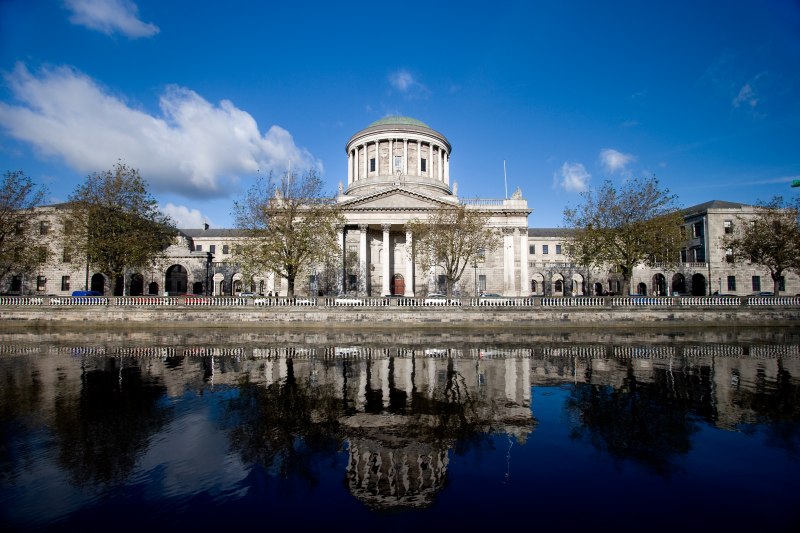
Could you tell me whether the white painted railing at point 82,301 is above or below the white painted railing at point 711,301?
above

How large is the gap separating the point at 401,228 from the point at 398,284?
6.90 m

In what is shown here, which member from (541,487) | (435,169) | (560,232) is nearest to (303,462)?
(541,487)

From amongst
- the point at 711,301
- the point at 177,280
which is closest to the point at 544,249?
the point at 711,301

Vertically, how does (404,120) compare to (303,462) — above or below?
above

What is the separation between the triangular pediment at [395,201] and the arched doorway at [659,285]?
3269 centimetres

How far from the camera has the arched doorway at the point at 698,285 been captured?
53750mm

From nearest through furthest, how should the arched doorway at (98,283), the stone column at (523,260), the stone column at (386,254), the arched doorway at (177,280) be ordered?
the stone column at (386,254) < the stone column at (523,260) < the arched doorway at (98,283) < the arched doorway at (177,280)

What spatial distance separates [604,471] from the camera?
23.4 ft

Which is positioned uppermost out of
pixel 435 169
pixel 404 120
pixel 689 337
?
pixel 404 120

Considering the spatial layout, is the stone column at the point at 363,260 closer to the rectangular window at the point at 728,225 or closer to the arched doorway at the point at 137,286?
the arched doorway at the point at 137,286

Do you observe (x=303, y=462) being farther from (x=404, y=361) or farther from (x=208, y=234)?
(x=208, y=234)

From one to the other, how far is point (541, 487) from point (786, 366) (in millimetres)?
16559

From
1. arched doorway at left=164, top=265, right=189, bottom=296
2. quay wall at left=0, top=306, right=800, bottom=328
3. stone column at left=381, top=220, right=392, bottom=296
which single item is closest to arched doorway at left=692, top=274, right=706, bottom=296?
quay wall at left=0, top=306, right=800, bottom=328

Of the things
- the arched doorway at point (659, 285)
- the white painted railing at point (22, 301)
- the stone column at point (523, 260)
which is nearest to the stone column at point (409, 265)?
the stone column at point (523, 260)
